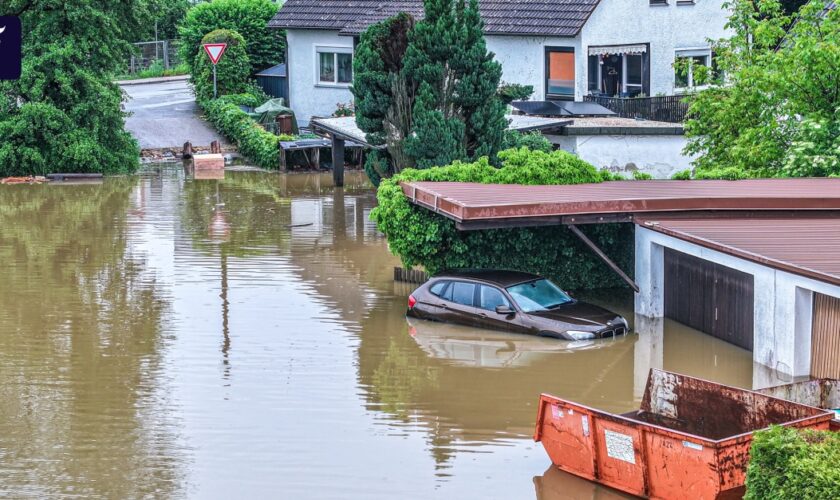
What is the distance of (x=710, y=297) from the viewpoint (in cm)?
2452

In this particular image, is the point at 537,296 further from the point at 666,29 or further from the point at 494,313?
the point at 666,29

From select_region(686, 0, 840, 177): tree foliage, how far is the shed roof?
12.7 meters

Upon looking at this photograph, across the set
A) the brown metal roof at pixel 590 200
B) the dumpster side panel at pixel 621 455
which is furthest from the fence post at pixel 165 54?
the dumpster side panel at pixel 621 455

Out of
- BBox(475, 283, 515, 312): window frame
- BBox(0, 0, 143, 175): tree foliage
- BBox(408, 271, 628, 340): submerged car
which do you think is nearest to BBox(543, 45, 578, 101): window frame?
BBox(0, 0, 143, 175): tree foliage

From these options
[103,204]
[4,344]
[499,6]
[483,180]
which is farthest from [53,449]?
[499,6]

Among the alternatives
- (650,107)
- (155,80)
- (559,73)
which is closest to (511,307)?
(650,107)

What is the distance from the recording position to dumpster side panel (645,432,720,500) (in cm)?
1450

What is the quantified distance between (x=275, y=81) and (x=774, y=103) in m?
29.2

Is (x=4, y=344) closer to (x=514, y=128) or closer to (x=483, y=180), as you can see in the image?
(x=483, y=180)

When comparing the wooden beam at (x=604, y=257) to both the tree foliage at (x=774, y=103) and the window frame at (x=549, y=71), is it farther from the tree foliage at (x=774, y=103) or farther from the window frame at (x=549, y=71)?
the window frame at (x=549, y=71)

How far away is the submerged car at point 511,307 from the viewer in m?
23.8

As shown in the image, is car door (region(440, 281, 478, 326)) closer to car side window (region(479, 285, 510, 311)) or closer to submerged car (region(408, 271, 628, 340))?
submerged car (region(408, 271, 628, 340))

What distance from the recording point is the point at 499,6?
50281 mm

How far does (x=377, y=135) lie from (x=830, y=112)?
11.7 m
